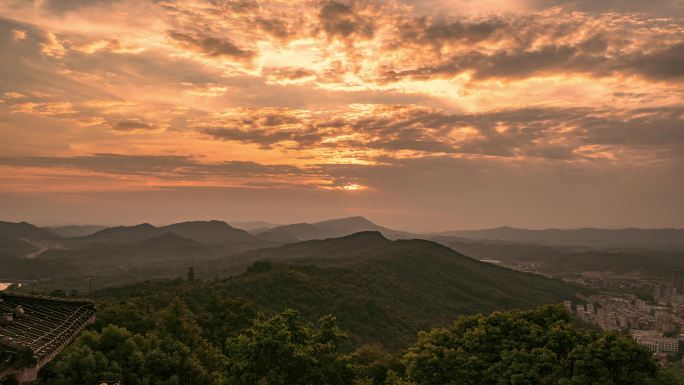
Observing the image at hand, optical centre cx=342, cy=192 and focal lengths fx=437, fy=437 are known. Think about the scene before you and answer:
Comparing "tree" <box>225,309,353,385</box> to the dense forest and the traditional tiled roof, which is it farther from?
the traditional tiled roof

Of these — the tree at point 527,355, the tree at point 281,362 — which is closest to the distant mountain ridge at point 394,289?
the tree at point 527,355

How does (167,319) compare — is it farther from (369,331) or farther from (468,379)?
(369,331)

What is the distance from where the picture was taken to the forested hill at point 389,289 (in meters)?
86.0

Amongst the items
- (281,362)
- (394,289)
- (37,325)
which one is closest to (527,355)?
(281,362)

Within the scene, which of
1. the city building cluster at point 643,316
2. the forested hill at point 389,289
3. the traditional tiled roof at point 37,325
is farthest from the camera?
the city building cluster at point 643,316

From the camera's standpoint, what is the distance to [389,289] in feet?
388

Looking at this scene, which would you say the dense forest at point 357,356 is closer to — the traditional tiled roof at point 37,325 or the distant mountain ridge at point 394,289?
the traditional tiled roof at point 37,325

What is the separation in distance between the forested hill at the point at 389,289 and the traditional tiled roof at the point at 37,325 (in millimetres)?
54426

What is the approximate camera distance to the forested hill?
86.0 meters

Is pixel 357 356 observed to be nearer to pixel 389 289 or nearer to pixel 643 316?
pixel 389 289

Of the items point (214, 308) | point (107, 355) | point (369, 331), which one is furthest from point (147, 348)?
point (369, 331)

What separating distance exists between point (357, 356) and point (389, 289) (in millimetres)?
88555

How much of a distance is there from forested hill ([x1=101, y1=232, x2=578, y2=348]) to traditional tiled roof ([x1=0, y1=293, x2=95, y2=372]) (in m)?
54.4

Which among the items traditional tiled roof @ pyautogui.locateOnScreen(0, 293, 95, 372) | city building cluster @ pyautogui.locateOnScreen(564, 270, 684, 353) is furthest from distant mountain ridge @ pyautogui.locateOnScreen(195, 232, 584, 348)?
traditional tiled roof @ pyautogui.locateOnScreen(0, 293, 95, 372)
